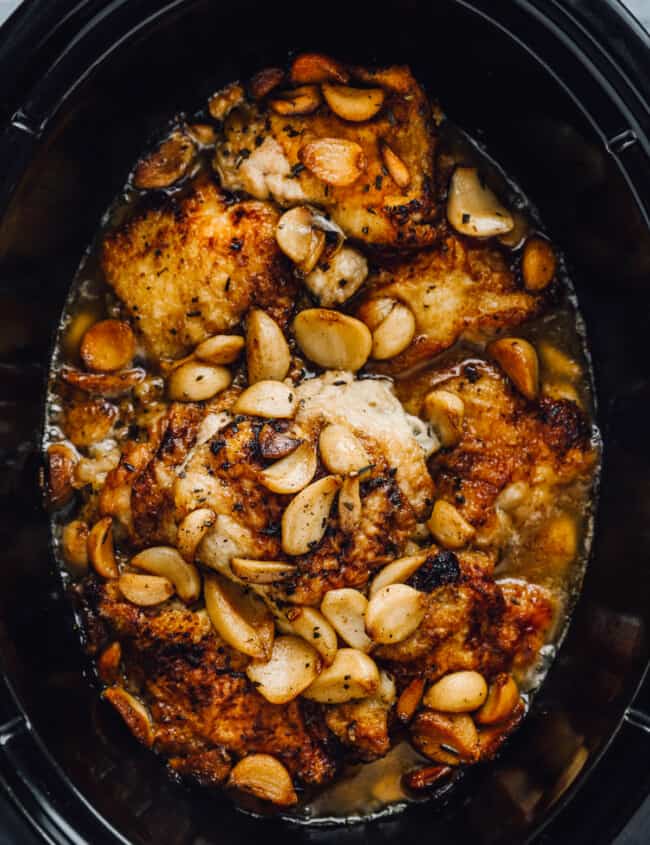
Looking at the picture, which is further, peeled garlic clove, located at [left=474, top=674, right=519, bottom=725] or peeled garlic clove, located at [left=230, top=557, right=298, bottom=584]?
peeled garlic clove, located at [left=474, top=674, right=519, bottom=725]

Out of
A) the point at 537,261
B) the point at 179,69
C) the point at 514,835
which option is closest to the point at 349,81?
the point at 179,69

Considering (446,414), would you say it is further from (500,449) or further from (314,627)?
(314,627)

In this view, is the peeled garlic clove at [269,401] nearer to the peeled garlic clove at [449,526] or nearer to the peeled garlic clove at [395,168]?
the peeled garlic clove at [449,526]

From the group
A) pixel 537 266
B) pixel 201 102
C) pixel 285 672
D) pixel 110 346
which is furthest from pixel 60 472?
pixel 537 266

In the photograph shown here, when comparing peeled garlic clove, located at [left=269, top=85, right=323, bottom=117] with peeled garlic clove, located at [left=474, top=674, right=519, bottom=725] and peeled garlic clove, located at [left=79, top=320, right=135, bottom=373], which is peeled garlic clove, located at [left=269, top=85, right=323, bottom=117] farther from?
peeled garlic clove, located at [left=474, top=674, right=519, bottom=725]

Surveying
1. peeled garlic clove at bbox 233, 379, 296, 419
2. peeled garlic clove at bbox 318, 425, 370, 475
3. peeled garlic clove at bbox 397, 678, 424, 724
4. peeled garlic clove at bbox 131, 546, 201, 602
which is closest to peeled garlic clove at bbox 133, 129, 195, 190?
peeled garlic clove at bbox 233, 379, 296, 419

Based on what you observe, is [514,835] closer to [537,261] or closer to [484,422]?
[484,422]

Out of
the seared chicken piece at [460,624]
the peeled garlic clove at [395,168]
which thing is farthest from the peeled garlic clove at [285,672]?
the peeled garlic clove at [395,168]
